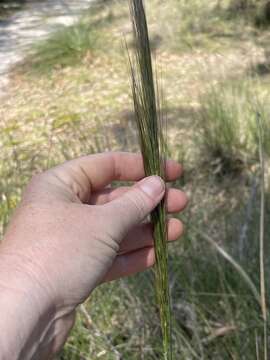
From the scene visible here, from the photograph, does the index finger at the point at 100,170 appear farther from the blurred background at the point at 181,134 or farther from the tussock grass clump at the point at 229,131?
the tussock grass clump at the point at 229,131

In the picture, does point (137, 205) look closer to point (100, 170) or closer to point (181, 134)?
point (100, 170)

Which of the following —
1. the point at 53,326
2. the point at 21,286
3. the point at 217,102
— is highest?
the point at 21,286

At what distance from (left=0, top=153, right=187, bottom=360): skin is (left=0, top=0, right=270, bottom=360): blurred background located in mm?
187

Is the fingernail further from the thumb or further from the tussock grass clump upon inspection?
the tussock grass clump

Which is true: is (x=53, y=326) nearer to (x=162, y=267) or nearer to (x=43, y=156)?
(x=162, y=267)

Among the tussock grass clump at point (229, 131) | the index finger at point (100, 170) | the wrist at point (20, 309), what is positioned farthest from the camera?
the tussock grass clump at point (229, 131)

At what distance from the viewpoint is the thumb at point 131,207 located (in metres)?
0.99

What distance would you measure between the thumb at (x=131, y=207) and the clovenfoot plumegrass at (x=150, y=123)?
3 centimetres

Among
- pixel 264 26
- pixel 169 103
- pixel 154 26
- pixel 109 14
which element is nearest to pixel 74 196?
pixel 169 103

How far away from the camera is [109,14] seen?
516cm

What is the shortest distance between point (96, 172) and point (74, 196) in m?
0.14

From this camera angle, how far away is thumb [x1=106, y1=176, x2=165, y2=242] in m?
0.99

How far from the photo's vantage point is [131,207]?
1047 mm

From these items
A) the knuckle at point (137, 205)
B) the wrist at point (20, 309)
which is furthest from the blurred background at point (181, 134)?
the wrist at point (20, 309)
